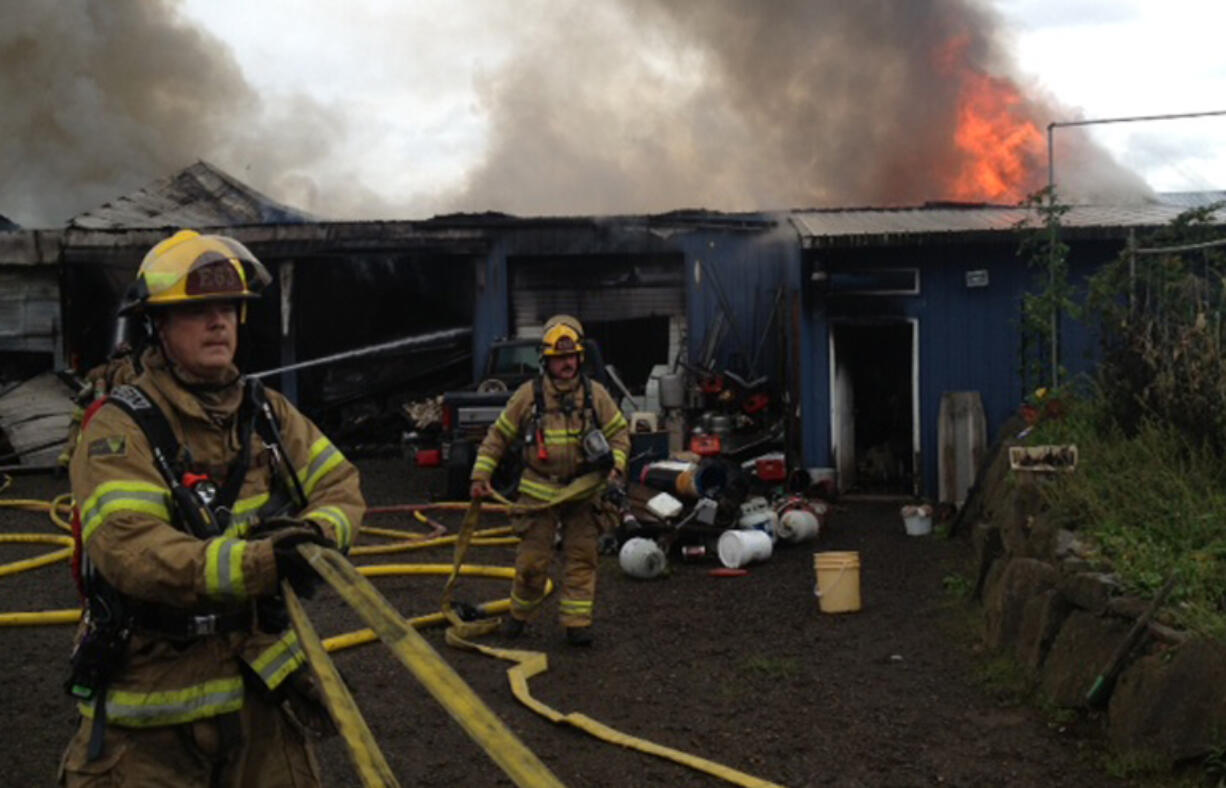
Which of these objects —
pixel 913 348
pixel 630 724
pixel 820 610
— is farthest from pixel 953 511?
pixel 630 724

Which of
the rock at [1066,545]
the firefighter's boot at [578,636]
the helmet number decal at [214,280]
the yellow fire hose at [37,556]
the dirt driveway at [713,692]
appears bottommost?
the dirt driveway at [713,692]

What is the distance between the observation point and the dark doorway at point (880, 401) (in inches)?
611

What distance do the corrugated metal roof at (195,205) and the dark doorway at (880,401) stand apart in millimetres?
10473

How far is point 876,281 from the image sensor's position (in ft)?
48.9

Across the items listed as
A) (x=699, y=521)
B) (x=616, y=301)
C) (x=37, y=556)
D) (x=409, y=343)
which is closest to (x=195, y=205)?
(x=409, y=343)

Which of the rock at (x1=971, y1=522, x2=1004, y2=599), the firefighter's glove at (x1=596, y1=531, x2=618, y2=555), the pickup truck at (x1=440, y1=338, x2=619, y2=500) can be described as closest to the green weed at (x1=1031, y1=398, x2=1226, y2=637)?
A: the rock at (x1=971, y1=522, x2=1004, y2=599)

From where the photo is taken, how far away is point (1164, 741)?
4840mm

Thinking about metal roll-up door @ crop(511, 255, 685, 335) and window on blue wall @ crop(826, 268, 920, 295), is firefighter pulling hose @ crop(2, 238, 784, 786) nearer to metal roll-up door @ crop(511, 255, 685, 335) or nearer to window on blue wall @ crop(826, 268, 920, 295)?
window on blue wall @ crop(826, 268, 920, 295)

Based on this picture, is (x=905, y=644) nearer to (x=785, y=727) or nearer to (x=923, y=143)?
(x=785, y=727)

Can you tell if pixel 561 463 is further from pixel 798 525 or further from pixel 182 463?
pixel 182 463

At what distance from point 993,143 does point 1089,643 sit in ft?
64.1

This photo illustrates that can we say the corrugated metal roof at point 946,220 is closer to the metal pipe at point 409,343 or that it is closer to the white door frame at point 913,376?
the white door frame at point 913,376

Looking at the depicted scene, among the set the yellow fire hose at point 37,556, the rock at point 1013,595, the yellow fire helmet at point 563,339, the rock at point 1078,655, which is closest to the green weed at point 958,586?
the rock at point 1013,595

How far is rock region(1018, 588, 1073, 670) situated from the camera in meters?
6.27
